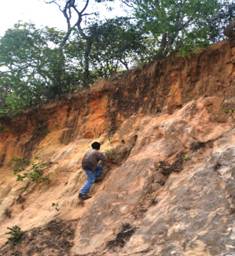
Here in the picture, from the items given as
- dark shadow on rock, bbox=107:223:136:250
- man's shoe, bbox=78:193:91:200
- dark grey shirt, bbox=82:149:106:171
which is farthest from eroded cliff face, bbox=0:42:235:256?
dark grey shirt, bbox=82:149:106:171

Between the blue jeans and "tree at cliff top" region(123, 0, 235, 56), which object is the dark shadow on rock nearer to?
the blue jeans

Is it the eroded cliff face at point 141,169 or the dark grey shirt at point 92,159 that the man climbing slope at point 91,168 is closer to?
the dark grey shirt at point 92,159

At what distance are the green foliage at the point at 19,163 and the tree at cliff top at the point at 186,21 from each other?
5258mm

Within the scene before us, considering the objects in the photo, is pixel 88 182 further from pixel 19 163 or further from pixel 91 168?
pixel 19 163

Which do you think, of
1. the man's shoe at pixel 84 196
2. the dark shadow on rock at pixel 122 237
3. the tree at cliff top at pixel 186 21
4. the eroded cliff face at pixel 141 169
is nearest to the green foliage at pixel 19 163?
the eroded cliff face at pixel 141 169

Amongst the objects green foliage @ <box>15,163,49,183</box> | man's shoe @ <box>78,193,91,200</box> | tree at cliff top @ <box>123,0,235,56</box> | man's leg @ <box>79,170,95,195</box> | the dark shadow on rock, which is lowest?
the dark shadow on rock

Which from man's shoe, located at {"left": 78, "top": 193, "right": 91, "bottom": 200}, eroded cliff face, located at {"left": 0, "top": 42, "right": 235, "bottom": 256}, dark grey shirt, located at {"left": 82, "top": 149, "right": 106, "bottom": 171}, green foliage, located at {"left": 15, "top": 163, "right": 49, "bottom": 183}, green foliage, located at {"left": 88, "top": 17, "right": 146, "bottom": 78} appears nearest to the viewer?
eroded cliff face, located at {"left": 0, "top": 42, "right": 235, "bottom": 256}

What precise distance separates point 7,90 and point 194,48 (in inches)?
273

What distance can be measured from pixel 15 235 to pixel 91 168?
2148 millimetres

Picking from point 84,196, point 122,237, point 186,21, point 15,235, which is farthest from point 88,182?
point 186,21

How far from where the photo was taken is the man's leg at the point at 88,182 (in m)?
10.7

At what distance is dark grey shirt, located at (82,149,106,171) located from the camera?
10828 mm

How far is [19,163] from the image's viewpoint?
14.9m

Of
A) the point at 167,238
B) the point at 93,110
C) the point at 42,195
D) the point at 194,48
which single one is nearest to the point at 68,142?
the point at 93,110
